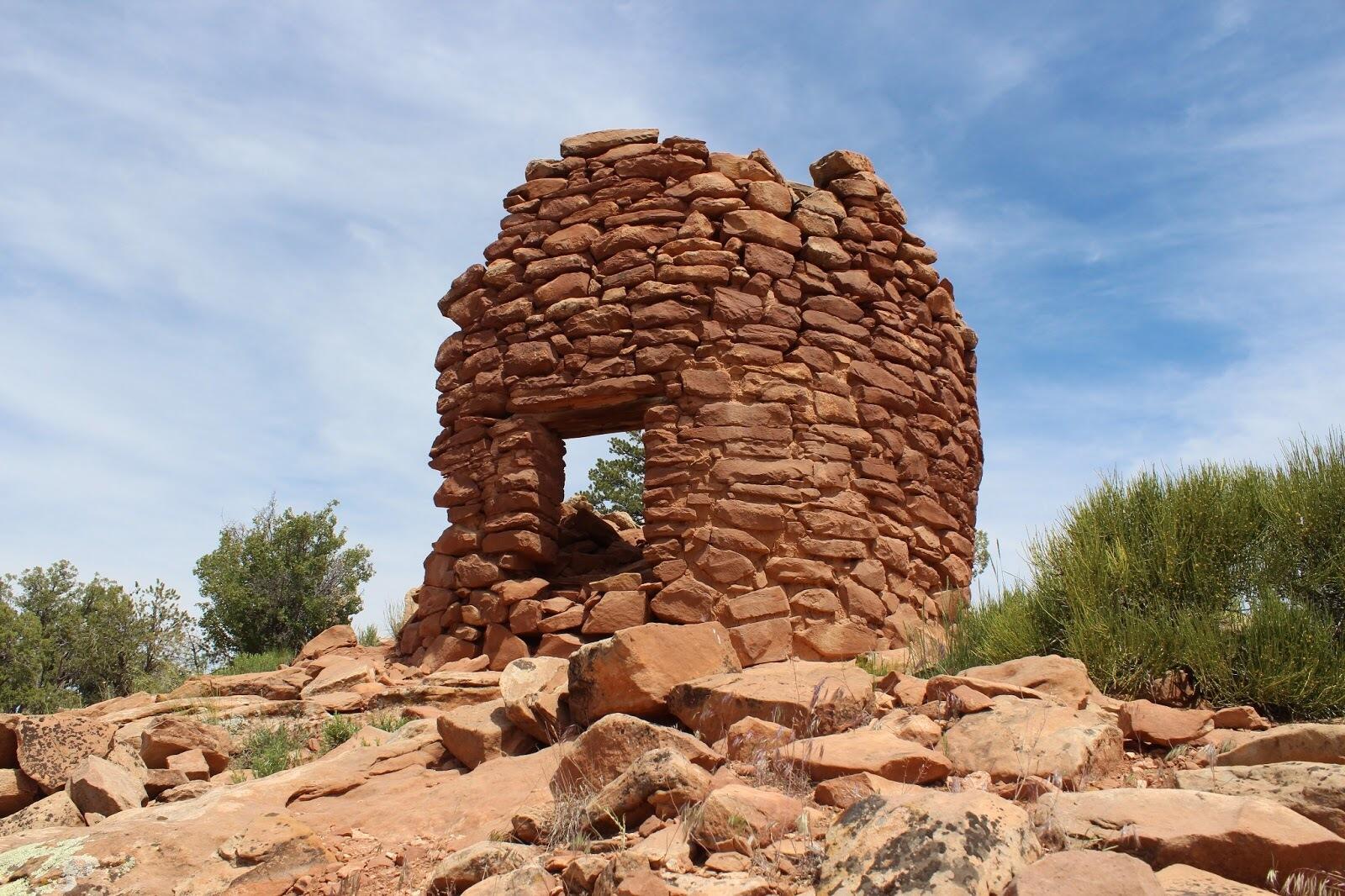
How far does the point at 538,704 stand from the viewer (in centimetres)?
515

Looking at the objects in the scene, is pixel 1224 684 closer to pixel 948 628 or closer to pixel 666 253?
pixel 948 628

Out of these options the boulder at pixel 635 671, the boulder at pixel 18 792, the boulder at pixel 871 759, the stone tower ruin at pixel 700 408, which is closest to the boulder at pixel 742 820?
the boulder at pixel 871 759

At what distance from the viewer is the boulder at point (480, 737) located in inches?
202

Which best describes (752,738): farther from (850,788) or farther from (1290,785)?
(1290,785)

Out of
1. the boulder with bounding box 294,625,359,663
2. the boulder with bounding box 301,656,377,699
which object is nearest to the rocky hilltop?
the boulder with bounding box 301,656,377,699

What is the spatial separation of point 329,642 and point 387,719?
235 centimetres

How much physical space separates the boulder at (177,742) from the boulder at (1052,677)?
148 inches

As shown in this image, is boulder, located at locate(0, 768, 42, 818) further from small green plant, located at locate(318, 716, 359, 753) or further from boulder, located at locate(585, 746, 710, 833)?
boulder, located at locate(585, 746, 710, 833)

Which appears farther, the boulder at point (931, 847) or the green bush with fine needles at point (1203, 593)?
the green bush with fine needles at point (1203, 593)

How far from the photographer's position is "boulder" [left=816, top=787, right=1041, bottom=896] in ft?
9.31

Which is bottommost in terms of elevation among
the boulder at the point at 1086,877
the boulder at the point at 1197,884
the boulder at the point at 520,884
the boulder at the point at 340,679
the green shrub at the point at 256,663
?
the boulder at the point at 520,884

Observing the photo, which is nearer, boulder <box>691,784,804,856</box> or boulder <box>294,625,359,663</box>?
boulder <box>691,784,804,856</box>

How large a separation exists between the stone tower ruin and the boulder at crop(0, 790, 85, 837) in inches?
96.6

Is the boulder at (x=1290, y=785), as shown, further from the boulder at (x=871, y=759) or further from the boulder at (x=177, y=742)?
the boulder at (x=177, y=742)
